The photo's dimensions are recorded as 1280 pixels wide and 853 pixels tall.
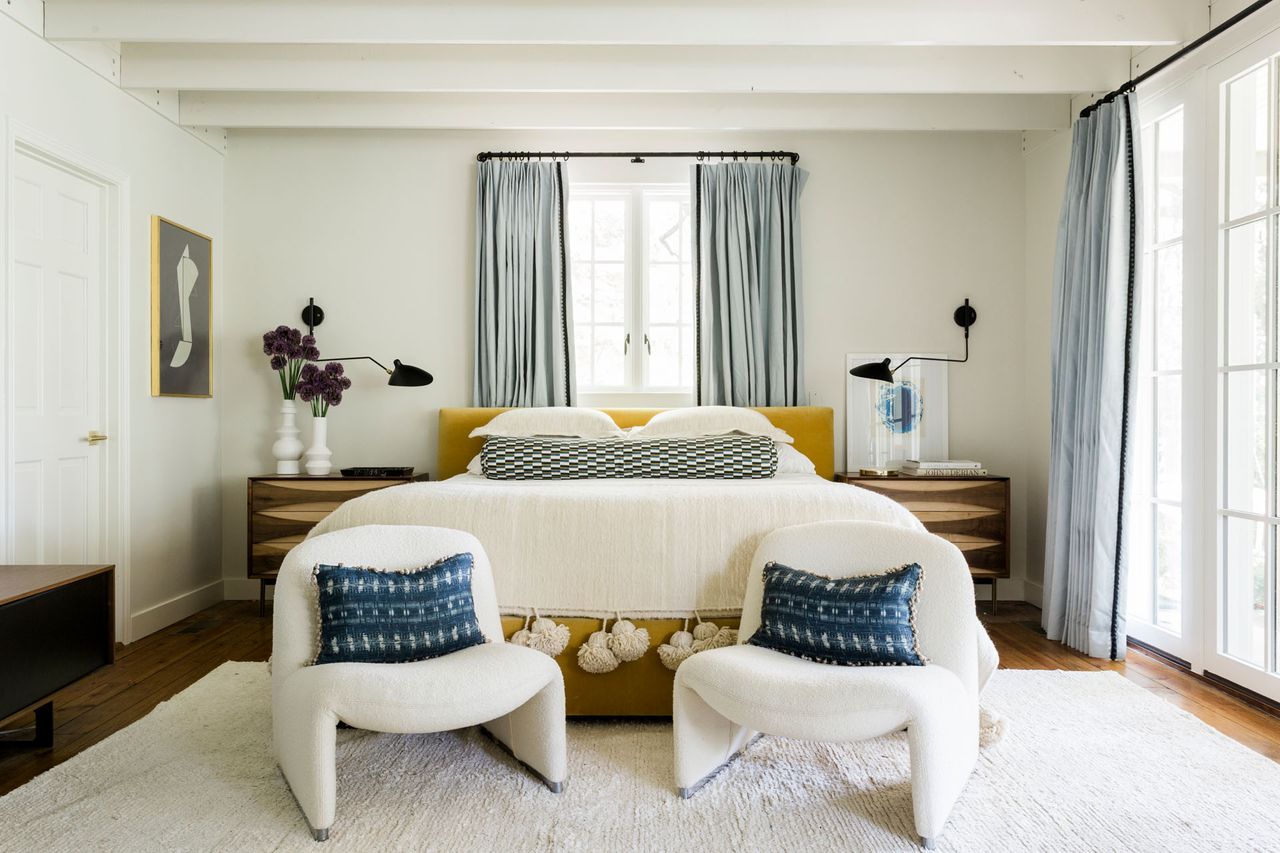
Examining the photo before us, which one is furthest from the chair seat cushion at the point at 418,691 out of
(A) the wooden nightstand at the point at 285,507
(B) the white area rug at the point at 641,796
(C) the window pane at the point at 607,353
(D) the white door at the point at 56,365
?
(C) the window pane at the point at 607,353

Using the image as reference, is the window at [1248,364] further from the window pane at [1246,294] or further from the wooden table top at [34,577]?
→ the wooden table top at [34,577]

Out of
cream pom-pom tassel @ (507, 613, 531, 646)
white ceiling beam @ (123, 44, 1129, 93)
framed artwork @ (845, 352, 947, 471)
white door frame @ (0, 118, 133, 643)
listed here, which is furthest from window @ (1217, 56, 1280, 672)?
white door frame @ (0, 118, 133, 643)

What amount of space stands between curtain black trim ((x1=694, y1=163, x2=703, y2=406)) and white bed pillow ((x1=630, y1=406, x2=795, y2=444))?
417 mm

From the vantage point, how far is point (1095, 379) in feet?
10.7

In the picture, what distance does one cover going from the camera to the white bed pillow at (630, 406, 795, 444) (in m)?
3.72

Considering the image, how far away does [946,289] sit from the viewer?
4.30 meters

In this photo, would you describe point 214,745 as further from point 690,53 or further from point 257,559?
point 690,53

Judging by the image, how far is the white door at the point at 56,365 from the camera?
2.92 metres

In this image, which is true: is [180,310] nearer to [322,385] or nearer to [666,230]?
[322,385]

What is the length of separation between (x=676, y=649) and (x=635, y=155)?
2868mm

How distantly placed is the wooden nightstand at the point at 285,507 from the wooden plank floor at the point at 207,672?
A: 13.4 inches

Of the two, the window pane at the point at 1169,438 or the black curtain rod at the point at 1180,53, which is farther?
the window pane at the point at 1169,438

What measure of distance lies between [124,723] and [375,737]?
34.1 inches

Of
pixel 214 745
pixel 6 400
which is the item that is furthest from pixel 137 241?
pixel 214 745
